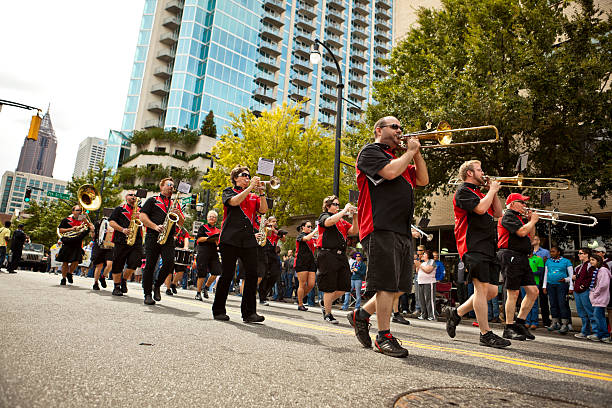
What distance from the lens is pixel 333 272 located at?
7199 mm

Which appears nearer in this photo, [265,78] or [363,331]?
[363,331]

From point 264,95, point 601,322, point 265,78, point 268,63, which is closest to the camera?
point 601,322

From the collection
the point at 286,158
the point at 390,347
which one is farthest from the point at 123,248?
the point at 286,158

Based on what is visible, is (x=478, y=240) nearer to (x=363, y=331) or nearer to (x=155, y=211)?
(x=363, y=331)

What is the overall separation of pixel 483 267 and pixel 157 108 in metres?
62.1

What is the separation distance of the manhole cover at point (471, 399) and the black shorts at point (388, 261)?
129cm

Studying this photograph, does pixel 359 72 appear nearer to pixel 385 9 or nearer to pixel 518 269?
pixel 385 9

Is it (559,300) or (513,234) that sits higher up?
(513,234)

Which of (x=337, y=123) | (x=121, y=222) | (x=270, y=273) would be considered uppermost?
(x=337, y=123)

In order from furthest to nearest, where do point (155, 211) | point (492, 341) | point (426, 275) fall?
point (426, 275) < point (155, 211) < point (492, 341)

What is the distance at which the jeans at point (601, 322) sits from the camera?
875 centimetres

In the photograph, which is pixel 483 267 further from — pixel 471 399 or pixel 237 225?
pixel 471 399

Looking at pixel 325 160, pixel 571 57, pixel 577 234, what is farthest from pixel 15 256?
pixel 577 234

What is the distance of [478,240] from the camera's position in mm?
5238
